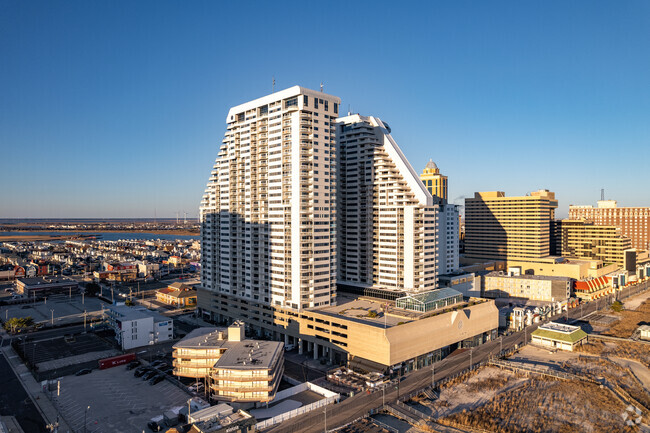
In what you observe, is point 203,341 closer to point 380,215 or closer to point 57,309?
point 380,215

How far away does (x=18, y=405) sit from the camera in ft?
238

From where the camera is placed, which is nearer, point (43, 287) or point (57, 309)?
point (57, 309)

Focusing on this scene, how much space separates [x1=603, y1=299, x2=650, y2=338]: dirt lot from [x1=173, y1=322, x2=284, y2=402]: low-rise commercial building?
316ft

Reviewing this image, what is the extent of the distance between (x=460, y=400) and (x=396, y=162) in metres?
63.1

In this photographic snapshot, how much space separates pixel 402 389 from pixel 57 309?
129m

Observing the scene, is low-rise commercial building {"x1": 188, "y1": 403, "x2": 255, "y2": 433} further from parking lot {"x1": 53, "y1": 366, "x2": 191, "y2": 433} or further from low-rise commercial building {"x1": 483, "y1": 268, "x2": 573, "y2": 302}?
low-rise commercial building {"x1": 483, "y1": 268, "x2": 573, "y2": 302}

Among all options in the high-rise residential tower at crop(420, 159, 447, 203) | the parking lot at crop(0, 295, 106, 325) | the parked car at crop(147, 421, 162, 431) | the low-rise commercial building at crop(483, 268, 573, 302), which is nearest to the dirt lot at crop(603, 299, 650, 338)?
the low-rise commercial building at crop(483, 268, 573, 302)

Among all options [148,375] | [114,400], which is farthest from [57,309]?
[114,400]

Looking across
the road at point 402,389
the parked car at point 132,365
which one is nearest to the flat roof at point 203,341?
the parked car at point 132,365

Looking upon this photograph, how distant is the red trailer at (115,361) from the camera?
91.0 meters

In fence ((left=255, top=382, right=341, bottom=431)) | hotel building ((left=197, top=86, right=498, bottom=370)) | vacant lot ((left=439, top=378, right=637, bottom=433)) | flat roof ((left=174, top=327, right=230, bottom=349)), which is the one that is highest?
hotel building ((left=197, top=86, right=498, bottom=370))

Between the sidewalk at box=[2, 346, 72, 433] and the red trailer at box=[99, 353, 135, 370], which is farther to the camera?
the red trailer at box=[99, 353, 135, 370]

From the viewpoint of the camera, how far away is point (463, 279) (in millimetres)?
140250

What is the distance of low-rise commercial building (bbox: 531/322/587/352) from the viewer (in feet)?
347
